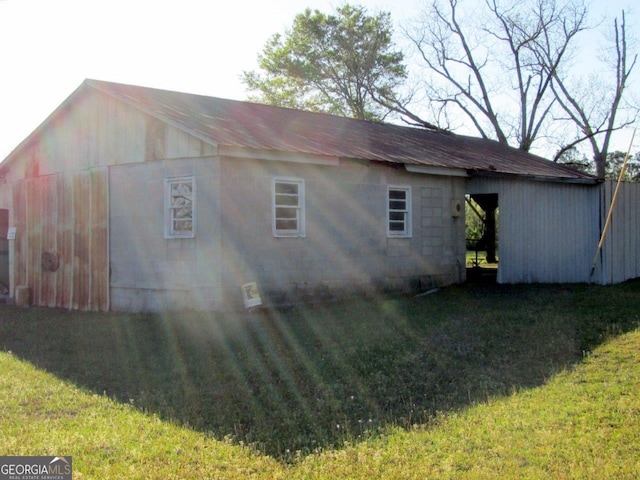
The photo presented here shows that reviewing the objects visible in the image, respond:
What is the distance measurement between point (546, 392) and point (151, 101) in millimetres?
10211

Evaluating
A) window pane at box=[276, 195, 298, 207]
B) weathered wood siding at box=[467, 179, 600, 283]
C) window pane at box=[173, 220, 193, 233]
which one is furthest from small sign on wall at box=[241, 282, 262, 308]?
weathered wood siding at box=[467, 179, 600, 283]

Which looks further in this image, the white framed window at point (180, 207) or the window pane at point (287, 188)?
the window pane at point (287, 188)

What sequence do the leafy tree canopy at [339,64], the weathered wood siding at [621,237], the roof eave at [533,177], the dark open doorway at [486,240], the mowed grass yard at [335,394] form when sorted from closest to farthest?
1. the mowed grass yard at [335,394]
2. the weathered wood siding at [621,237]
3. the roof eave at [533,177]
4. the dark open doorway at [486,240]
5. the leafy tree canopy at [339,64]

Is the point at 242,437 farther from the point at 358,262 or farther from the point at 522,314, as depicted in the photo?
the point at 358,262

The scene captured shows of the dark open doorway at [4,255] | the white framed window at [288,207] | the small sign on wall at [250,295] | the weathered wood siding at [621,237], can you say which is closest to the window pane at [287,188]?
the white framed window at [288,207]

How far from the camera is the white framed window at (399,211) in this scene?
15344mm

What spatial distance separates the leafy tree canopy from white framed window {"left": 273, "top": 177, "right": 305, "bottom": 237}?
24.6 meters

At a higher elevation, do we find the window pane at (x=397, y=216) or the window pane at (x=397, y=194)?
the window pane at (x=397, y=194)

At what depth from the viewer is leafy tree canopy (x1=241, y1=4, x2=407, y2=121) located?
3703cm

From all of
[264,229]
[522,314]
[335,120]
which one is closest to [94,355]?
[264,229]

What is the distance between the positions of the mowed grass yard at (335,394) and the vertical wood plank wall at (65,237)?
2.73 metres

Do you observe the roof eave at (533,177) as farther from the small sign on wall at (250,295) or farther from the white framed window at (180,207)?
the white framed window at (180,207)

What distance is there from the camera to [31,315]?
46.2 feet

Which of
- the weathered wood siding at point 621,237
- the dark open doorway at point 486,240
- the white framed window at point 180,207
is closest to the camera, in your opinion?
the white framed window at point 180,207
